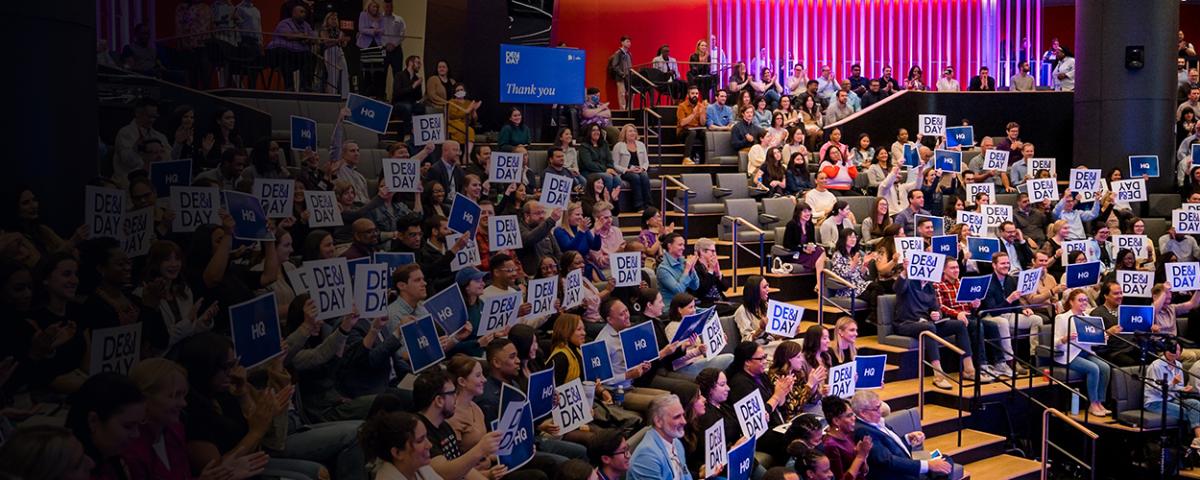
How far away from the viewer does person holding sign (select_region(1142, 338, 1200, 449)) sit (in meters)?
11.9

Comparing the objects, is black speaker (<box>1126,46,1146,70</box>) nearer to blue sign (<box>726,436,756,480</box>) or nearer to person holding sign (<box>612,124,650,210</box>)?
person holding sign (<box>612,124,650,210</box>)

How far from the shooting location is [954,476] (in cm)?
962

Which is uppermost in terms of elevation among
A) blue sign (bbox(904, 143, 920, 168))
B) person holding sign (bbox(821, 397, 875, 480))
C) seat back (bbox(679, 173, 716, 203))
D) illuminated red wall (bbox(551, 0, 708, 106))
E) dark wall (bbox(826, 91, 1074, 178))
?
illuminated red wall (bbox(551, 0, 708, 106))

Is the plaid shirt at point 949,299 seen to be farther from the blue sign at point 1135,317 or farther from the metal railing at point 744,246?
the metal railing at point 744,246

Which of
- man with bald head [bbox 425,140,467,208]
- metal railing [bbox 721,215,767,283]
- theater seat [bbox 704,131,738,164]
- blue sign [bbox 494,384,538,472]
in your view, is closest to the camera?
blue sign [bbox 494,384,538,472]

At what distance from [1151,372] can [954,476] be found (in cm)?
356

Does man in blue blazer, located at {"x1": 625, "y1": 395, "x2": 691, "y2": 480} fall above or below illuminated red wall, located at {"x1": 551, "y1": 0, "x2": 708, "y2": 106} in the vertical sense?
below

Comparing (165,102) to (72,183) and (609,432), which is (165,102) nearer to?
(72,183)

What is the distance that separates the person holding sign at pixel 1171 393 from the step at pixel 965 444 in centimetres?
182

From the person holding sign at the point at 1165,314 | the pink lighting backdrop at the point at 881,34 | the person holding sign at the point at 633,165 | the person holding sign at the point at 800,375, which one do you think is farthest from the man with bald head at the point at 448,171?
the pink lighting backdrop at the point at 881,34

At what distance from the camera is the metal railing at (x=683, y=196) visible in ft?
45.3

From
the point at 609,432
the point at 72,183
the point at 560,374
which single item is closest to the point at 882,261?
the point at 560,374

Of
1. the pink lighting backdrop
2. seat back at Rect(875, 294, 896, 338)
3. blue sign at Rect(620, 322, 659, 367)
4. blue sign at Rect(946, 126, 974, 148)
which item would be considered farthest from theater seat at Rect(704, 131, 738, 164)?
blue sign at Rect(620, 322, 659, 367)

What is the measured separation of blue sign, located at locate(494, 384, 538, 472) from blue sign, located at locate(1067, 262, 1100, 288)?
25.3 ft
